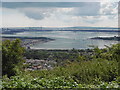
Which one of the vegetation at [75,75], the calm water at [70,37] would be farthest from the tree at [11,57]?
the calm water at [70,37]

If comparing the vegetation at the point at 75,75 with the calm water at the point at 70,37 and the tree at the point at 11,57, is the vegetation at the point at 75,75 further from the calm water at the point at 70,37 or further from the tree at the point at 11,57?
the calm water at the point at 70,37

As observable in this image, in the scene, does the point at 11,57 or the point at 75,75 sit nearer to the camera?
the point at 75,75

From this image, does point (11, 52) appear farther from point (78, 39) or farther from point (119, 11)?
point (78, 39)

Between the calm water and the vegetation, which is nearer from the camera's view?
the vegetation

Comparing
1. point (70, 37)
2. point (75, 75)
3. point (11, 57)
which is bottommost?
point (75, 75)

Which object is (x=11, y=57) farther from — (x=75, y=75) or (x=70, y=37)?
(x=70, y=37)

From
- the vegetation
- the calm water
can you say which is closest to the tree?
the vegetation

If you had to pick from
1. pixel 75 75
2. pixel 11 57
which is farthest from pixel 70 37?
pixel 75 75

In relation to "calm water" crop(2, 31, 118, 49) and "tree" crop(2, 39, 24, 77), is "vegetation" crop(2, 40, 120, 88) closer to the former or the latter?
"tree" crop(2, 39, 24, 77)

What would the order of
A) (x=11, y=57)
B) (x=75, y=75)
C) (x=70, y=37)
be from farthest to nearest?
(x=70, y=37), (x=11, y=57), (x=75, y=75)
